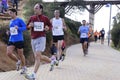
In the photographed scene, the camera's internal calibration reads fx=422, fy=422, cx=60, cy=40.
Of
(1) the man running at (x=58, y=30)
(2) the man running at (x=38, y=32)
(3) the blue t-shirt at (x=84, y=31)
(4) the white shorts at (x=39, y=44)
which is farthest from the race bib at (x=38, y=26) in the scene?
(3) the blue t-shirt at (x=84, y=31)

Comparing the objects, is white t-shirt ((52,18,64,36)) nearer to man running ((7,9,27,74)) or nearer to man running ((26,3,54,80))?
man running ((7,9,27,74))

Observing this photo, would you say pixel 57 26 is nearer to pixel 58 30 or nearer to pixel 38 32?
pixel 58 30

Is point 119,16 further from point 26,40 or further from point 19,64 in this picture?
point 19,64

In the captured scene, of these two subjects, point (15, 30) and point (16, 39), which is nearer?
point (15, 30)

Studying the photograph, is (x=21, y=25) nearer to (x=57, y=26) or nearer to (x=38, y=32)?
(x=38, y=32)

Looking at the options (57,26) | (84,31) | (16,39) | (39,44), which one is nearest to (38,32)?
(39,44)

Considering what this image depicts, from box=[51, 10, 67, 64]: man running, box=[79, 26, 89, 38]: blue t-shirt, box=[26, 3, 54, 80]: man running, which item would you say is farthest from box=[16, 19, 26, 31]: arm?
box=[79, 26, 89, 38]: blue t-shirt

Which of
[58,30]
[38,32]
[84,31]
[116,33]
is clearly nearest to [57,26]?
[58,30]

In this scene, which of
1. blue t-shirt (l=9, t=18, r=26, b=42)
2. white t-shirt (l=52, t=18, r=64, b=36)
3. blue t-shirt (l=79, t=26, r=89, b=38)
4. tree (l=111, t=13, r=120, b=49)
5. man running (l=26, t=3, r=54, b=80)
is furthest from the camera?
tree (l=111, t=13, r=120, b=49)

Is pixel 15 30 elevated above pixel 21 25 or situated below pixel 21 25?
below

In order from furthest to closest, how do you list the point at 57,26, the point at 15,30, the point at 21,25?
the point at 57,26
the point at 21,25
the point at 15,30

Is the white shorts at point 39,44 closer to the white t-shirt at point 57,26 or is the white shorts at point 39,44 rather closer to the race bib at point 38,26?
the race bib at point 38,26

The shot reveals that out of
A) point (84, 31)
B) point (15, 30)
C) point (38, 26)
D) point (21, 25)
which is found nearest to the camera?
point (38, 26)

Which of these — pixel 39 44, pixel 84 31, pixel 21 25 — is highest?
pixel 21 25
